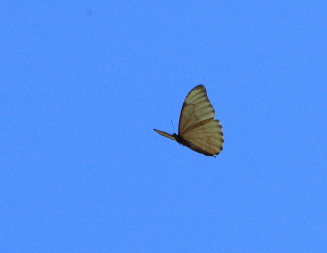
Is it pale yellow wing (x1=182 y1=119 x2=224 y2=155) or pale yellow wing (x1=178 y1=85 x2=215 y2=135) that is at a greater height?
pale yellow wing (x1=178 y1=85 x2=215 y2=135)

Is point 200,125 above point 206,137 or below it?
above

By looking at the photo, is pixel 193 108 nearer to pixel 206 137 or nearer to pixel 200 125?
pixel 200 125

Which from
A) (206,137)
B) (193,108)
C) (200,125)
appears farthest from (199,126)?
(193,108)

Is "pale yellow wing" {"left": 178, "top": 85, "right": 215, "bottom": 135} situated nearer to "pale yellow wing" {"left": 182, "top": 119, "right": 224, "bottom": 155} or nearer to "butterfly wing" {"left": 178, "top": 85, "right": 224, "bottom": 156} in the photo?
"butterfly wing" {"left": 178, "top": 85, "right": 224, "bottom": 156}

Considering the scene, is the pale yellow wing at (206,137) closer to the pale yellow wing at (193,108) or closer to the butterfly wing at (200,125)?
the butterfly wing at (200,125)

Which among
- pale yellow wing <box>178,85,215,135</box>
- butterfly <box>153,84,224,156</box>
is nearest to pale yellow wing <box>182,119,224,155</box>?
butterfly <box>153,84,224,156</box>
